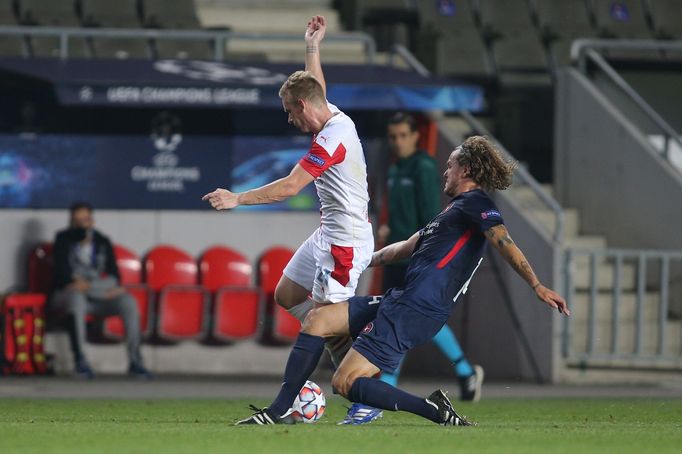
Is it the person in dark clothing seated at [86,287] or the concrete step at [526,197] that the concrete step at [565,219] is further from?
the person in dark clothing seated at [86,287]

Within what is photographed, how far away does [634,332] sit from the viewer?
15.4m

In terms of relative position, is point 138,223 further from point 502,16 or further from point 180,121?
point 502,16

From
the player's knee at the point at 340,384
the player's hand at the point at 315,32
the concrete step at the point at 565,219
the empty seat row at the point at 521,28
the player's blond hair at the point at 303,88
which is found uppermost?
the empty seat row at the point at 521,28

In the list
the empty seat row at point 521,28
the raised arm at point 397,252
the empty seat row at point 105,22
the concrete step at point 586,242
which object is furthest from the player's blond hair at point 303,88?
the empty seat row at point 521,28

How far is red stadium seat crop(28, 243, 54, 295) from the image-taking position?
15.5 meters

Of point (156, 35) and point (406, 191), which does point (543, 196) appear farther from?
point (156, 35)

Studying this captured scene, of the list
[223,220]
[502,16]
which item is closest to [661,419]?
[223,220]

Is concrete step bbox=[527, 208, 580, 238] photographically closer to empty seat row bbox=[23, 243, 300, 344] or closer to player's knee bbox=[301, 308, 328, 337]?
empty seat row bbox=[23, 243, 300, 344]

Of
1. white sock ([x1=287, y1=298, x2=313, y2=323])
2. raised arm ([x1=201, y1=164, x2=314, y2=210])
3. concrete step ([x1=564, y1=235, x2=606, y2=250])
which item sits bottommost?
white sock ([x1=287, y1=298, x2=313, y2=323])

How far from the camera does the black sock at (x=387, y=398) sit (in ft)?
28.5

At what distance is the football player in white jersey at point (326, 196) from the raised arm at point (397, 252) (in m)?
0.08

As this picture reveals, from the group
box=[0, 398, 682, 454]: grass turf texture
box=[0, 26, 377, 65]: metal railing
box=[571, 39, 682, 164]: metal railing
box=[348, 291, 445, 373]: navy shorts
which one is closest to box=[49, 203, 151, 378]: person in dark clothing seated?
box=[0, 26, 377, 65]: metal railing

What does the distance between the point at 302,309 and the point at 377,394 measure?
1161 mm

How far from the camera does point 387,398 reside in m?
8.70
